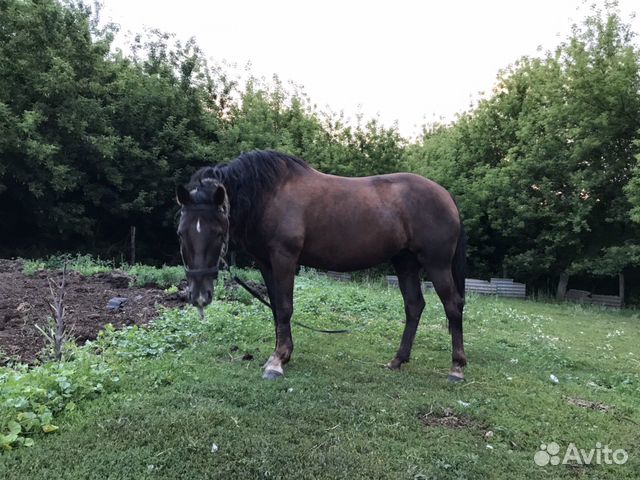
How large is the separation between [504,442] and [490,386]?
1.22m

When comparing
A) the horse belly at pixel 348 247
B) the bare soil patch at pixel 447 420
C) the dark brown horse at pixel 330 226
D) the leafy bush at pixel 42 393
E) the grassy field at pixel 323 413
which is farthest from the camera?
the horse belly at pixel 348 247

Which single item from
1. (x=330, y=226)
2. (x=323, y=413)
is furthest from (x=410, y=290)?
(x=323, y=413)

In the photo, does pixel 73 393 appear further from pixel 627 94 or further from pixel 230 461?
pixel 627 94

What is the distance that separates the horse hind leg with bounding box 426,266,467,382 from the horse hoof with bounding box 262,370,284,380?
1.68m

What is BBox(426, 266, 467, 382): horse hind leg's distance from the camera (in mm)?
4594

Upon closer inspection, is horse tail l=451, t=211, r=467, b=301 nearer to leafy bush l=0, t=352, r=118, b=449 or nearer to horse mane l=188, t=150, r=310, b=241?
horse mane l=188, t=150, r=310, b=241

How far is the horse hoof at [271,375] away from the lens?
158 inches

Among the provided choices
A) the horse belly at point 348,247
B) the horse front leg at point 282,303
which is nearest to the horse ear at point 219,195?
Answer: the horse front leg at point 282,303

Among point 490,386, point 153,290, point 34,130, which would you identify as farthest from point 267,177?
point 34,130

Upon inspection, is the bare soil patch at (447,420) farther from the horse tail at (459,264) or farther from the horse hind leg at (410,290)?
the horse tail at (459,264)

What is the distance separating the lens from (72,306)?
262 inches

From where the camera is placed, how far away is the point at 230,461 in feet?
8.66

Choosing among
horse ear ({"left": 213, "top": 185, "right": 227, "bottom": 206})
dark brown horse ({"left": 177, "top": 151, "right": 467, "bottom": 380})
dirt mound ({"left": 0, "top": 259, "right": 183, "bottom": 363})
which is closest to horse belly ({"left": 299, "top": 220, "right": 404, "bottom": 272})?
dark brown horse ({"left": 177, "top": 151, "right": 467, "bottom": 380})
